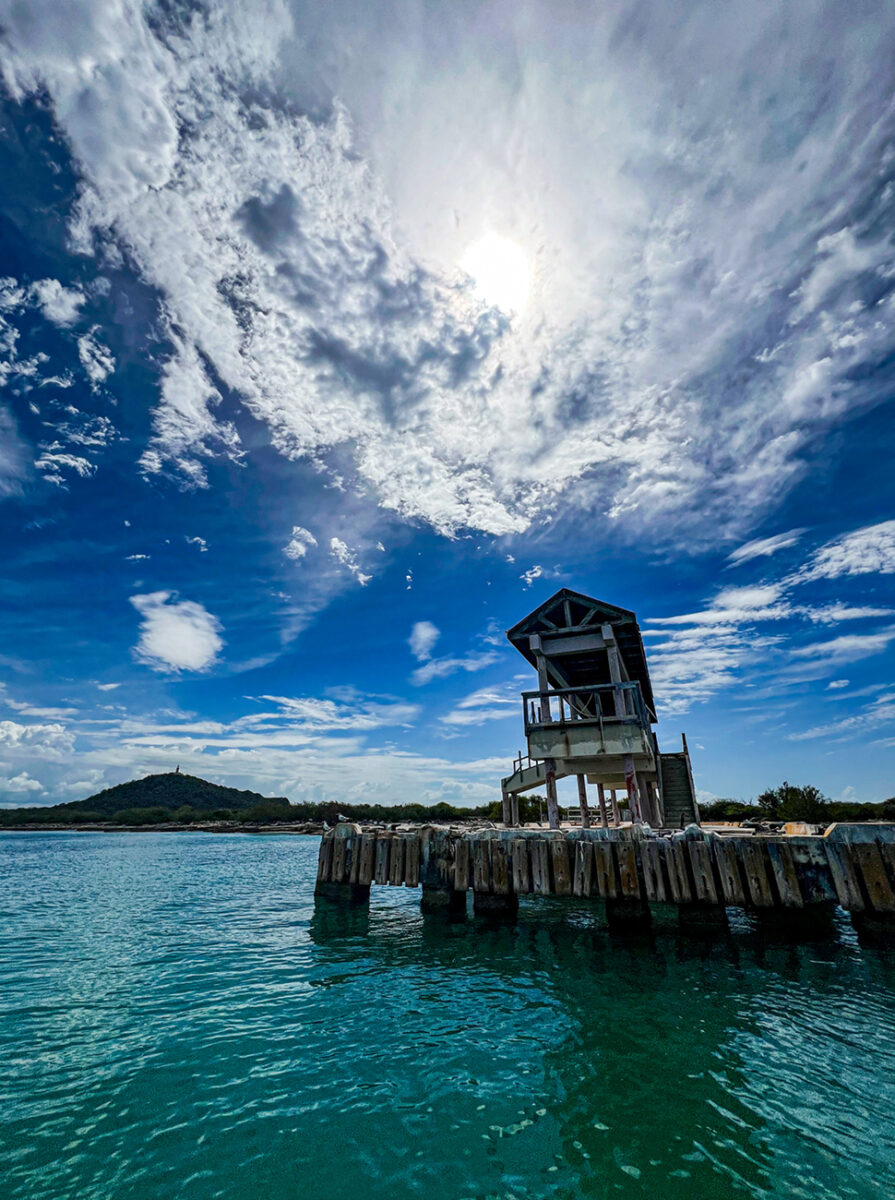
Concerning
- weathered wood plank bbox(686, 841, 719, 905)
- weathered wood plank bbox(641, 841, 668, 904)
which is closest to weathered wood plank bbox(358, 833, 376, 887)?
weathered wood plank bbox(641, 841, 668, 904)

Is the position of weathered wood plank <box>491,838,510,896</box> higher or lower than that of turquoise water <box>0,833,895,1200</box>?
higher

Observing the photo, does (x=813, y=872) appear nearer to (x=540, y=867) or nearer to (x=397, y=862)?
(x=540, y=867)

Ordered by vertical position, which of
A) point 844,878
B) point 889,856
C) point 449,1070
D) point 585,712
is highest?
point 585,712

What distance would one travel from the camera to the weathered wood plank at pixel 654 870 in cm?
1203

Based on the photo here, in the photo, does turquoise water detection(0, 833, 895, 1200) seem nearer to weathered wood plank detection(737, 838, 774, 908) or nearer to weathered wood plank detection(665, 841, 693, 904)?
weathered wood plank detection(665, 841, 693, 904)

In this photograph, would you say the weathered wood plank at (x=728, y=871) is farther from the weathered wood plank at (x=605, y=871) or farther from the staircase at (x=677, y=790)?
the staircase at (x=677, y=790)

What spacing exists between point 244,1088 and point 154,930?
11.8 meters

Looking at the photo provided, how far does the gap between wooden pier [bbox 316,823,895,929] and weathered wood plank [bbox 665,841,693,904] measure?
0.02 meters

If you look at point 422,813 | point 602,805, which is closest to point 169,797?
point 422,813

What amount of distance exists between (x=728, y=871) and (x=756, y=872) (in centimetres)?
55

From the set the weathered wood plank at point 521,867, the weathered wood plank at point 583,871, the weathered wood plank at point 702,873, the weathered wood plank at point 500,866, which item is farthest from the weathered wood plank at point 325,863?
the weathered wood plank at point 702,873

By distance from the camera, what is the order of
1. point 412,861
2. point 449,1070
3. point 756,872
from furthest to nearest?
1. point 412,861
2. point 756,872
3. point 449,1070

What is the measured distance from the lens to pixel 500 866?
14164 mm

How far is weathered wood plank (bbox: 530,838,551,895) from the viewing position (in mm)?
13141
